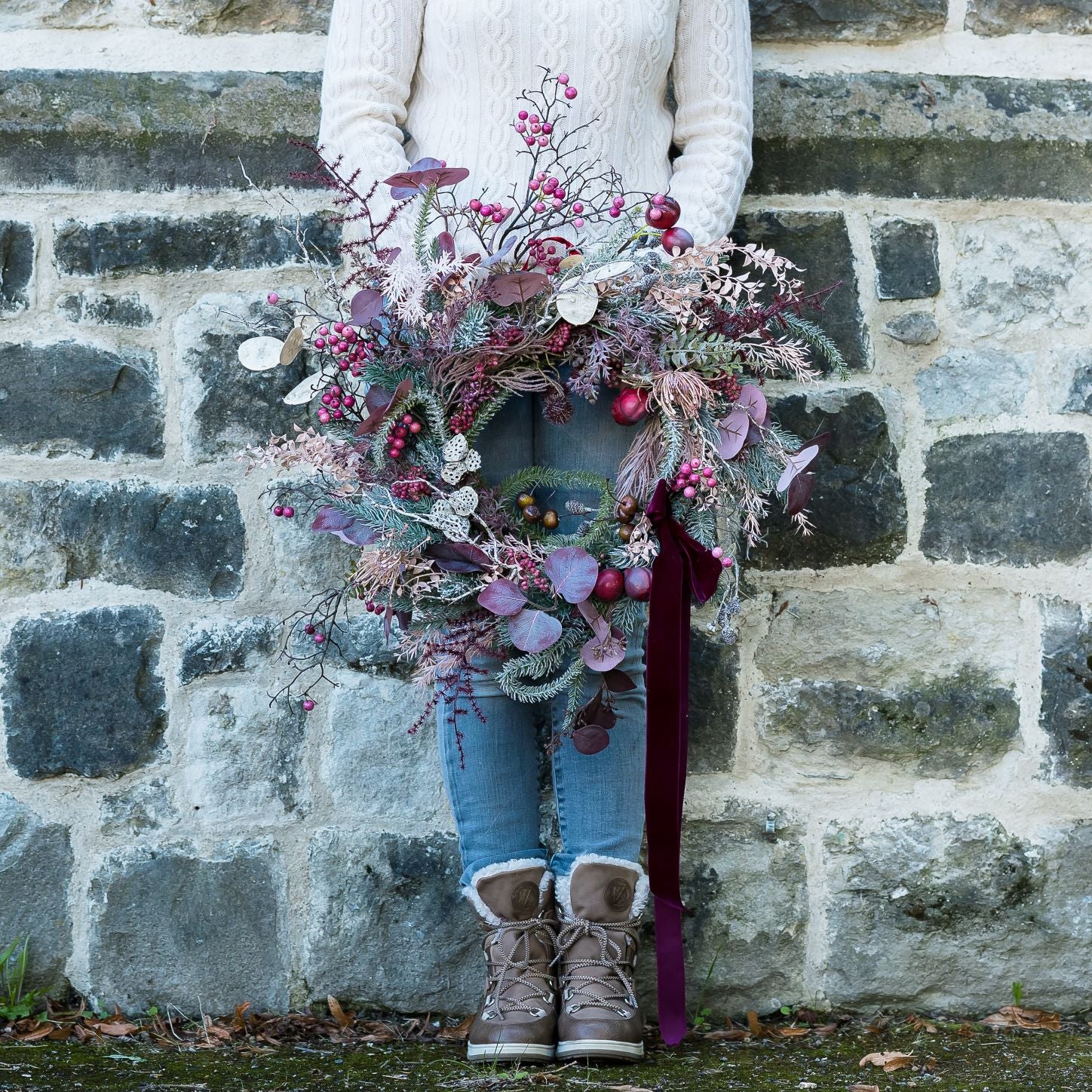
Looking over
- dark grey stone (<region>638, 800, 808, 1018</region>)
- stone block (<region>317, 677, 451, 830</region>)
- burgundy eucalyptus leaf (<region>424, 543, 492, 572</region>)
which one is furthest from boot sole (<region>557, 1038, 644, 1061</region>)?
burgundy eucalyptus leaf (<region>424, 543, 492, 572</region>)

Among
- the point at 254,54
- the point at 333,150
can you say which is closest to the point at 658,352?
the point at 333,150

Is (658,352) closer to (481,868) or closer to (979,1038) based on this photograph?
(481,868)

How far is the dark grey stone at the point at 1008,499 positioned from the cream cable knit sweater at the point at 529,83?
68 cm

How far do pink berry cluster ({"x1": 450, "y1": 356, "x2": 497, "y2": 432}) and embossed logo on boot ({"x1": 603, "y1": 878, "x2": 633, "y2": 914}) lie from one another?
0.77m

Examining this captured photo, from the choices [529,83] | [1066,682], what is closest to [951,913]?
[1066,682]

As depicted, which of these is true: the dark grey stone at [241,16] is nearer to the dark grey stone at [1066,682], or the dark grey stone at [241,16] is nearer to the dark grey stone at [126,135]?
the dark grey stone at [126,135]

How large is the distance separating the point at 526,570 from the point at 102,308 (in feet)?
3.39

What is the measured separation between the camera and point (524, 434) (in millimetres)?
1964

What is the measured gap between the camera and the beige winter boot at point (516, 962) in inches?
74.5

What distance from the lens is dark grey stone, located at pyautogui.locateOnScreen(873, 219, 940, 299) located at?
2.29 meters

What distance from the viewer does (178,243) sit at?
88.0 inches

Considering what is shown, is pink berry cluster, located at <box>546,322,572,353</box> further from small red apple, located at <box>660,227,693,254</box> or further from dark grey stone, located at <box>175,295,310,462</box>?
dark grey stone, located at <box>175,295,310,462</box>

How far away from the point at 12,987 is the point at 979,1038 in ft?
5.65

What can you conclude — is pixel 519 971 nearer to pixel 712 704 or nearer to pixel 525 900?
pixel 525 900
